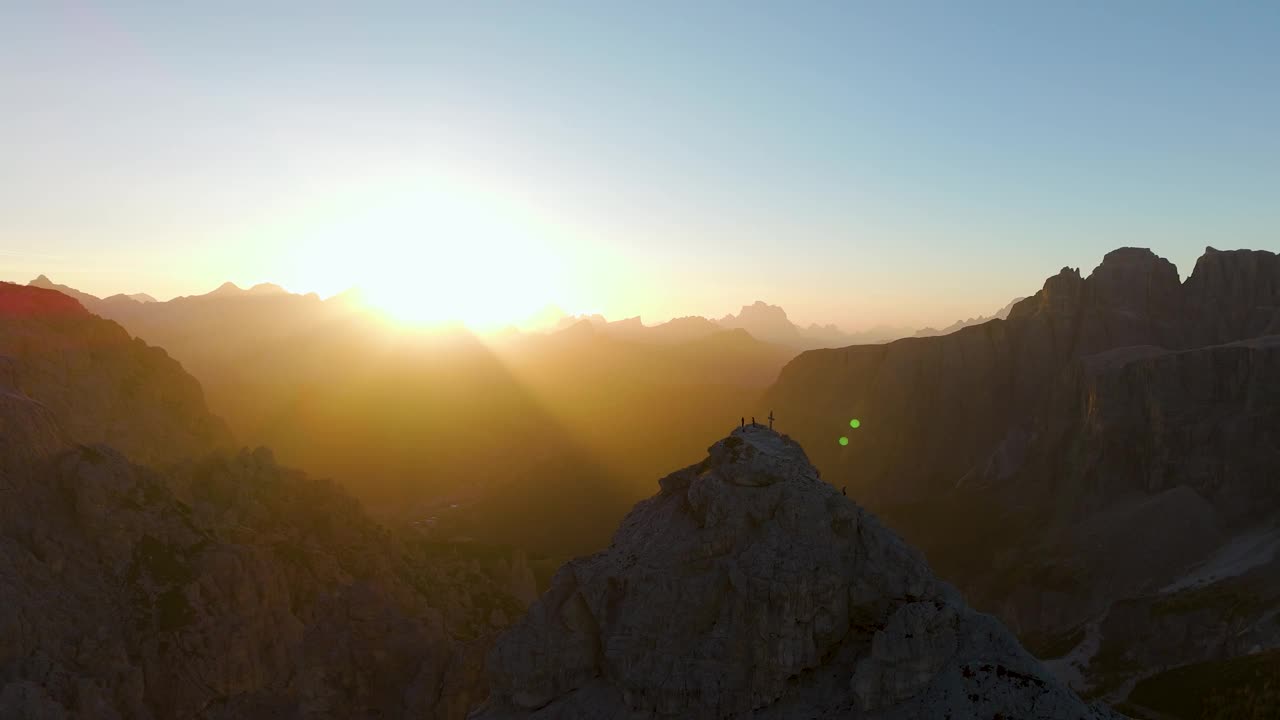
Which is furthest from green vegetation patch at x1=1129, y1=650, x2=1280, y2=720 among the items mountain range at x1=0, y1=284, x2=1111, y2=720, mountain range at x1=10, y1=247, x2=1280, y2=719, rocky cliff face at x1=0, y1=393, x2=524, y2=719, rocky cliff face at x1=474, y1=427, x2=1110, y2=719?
rocky cliff face at x1=0, y1=393, x2=524, y2=719

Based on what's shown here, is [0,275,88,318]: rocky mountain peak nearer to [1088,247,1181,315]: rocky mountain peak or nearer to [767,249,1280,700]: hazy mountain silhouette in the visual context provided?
[767,249,1280,700]: hazy mountain silhouette

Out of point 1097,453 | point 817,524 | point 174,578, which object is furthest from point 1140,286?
point 174,578

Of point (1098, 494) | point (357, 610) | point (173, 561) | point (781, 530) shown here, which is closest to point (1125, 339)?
point (1098, 494)

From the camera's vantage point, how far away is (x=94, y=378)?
87.4 metres

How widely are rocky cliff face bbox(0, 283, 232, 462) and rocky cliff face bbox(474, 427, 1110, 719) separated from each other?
60312 mm

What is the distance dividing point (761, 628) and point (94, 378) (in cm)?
8141

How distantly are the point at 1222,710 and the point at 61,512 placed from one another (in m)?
97.4

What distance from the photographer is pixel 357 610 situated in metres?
75.2

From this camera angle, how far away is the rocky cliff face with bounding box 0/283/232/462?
265 ft

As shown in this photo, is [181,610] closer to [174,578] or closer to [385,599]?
[174,578]

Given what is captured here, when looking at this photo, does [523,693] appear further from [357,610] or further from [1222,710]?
[1222,710]

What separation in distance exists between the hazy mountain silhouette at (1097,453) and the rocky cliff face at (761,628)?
51.4 metres

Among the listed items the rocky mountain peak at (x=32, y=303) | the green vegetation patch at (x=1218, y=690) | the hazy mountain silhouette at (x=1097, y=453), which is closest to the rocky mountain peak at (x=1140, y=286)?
the hazy mountain silhouette at (x=1097, y=453)

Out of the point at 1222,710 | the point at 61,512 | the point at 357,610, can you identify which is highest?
the point at 61,512
